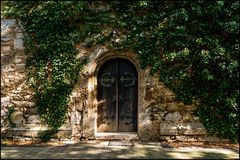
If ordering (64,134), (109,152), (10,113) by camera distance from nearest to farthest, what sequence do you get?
(109,152)
(64,134)
(10,113)

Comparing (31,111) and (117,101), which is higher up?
(117,101)

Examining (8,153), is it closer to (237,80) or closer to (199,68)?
(199,68)

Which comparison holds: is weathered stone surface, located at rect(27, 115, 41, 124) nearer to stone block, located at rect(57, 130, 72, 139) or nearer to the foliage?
the foliage

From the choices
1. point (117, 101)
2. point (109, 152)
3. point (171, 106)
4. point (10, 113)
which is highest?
point (117, 101)

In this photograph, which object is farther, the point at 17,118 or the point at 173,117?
the point at 17,118

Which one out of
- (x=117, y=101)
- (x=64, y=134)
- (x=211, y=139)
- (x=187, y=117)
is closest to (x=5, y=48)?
(x=64, y=134)

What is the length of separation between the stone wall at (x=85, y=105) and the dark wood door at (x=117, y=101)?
0.73ft

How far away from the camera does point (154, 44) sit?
723 centimetres

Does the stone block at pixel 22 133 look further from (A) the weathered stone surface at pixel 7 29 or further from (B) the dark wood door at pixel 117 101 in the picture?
(A) the weathered stone surface at pixel 7 29

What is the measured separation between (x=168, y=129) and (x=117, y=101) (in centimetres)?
132

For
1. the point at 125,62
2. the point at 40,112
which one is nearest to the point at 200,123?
the point at 125,62

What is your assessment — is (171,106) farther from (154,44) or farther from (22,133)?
(22,133)

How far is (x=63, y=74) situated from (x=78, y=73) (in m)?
0.34

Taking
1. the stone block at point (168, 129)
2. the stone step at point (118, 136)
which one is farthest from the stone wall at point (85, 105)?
the stone step at point (118, 136)
